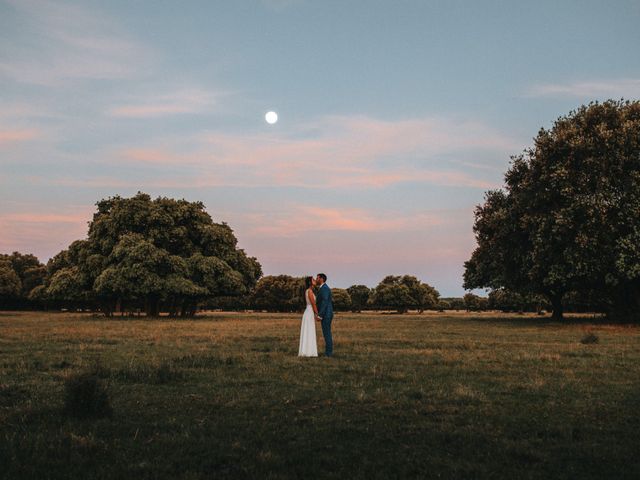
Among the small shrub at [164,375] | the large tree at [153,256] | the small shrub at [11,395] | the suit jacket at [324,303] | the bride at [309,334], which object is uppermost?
the large tree at [153,256]

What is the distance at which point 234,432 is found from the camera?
29.1ft

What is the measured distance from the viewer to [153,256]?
55844mm

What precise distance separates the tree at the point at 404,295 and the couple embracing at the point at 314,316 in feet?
419

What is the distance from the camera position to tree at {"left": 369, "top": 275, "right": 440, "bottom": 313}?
15375cm

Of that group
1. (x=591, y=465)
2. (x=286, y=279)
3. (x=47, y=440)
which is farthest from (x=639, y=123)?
(x=286, y=279)

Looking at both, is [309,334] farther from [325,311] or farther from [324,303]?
[324,303]

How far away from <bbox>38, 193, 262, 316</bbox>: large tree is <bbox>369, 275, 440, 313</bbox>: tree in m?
89.9

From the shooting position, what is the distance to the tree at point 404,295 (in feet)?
504

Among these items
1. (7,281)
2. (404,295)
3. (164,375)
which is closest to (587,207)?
(164,375)

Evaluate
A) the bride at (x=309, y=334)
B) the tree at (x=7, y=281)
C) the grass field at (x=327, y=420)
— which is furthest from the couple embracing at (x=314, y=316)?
Result: the tree at (x=7, y=281)

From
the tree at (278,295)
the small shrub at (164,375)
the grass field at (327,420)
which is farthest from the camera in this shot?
the tree at (278,295)

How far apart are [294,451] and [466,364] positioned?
11582 millimetres

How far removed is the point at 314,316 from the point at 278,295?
133 meters

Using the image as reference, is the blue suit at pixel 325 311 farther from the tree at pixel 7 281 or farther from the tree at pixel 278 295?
the tree at pixel 278 295
